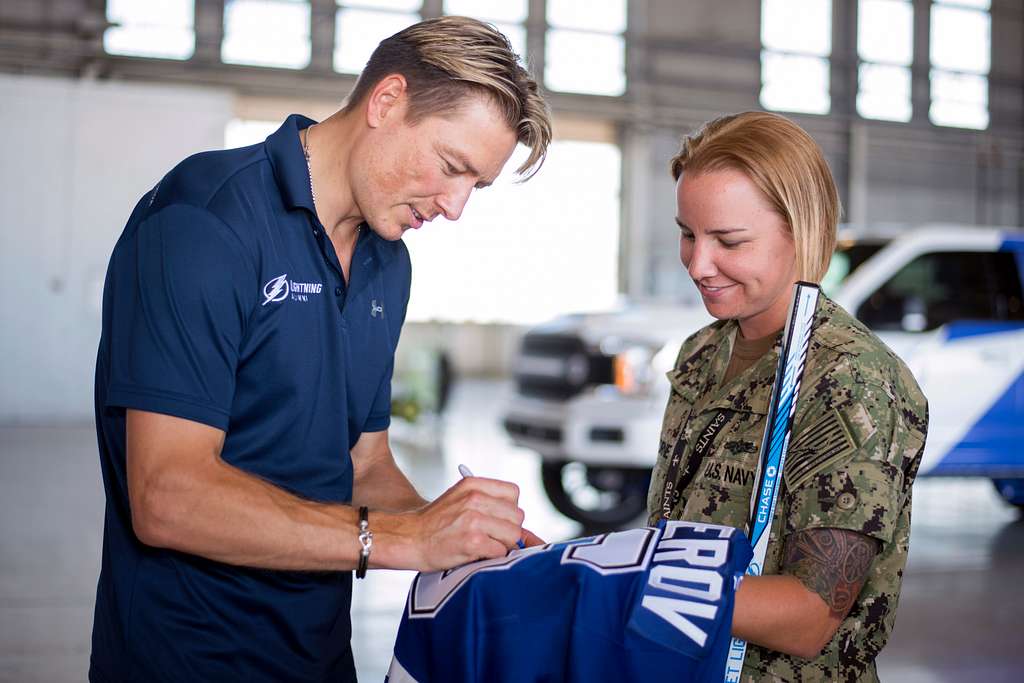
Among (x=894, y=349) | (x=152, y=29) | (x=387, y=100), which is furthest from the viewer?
(x=152, y=29)

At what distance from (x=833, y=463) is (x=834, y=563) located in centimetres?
14

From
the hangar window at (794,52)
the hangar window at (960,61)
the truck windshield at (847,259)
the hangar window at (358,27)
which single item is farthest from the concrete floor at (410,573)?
the hangar window at (960,61)

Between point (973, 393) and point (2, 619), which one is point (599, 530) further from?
point (2, 619)

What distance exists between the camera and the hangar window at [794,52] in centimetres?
1895

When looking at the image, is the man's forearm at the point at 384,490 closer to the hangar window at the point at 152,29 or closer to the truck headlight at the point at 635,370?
the truck headlight at the point at 635,370

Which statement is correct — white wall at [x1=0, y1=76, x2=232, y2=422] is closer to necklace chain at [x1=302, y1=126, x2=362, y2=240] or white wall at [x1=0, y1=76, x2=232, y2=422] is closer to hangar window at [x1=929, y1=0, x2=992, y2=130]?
necklace chain at [x1=302, y1=126, x2=362, y2=240]

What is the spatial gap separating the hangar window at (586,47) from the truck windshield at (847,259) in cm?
1197

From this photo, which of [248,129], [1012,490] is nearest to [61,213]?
[248,129]

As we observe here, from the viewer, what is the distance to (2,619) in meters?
4.45

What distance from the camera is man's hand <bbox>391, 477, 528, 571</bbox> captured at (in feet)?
4.79

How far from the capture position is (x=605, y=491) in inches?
247

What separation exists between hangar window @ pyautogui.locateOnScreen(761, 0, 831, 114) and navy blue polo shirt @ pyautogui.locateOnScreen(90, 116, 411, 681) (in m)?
18.4

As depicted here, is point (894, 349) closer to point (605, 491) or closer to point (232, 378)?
point (605, 491)

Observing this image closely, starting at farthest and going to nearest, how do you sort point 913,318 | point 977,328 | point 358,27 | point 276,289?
point 358,27 < point 977,328 < point 913,318 < point 276,289
